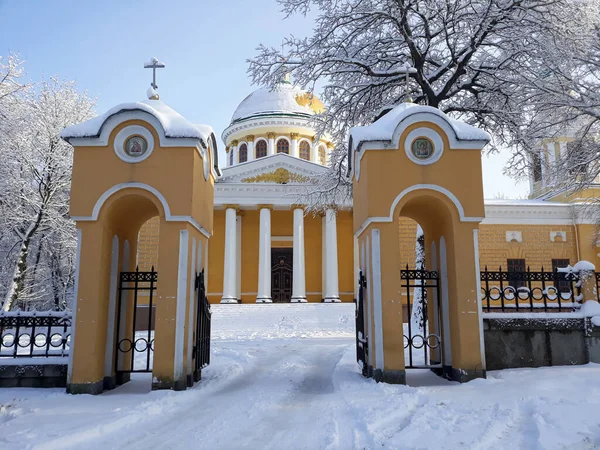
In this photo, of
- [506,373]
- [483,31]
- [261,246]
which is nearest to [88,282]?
[506,373]

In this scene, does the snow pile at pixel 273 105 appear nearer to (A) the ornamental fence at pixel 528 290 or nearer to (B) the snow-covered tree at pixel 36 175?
(B) the snow-covered tree at pixel 36 175

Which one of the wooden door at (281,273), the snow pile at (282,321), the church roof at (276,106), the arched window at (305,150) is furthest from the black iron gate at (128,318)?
the church roof at (276,106)

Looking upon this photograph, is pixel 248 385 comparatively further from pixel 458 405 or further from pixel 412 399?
pixel 458 405

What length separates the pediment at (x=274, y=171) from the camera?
26922 mm

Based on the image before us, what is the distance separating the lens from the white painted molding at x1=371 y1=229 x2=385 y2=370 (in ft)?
24.5

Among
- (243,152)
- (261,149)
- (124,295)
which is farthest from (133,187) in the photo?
(243,152)

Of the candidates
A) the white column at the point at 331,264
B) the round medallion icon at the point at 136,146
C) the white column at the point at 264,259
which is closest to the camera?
the round medallion icon at the point at 136,146

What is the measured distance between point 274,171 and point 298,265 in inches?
208

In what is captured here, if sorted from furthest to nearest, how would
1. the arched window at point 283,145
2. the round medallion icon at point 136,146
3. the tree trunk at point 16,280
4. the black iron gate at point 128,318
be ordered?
1. the arched window at point 283,145
2. the tree trunk at point 16,280
3. the black iron gate at point 128,318
4. the round medallion icon at point 136,146

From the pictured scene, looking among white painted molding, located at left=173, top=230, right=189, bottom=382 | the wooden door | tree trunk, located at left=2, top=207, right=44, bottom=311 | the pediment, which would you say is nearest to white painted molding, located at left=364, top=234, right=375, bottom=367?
white painted molding, located at left=173, top=230, right=189, bottom=382

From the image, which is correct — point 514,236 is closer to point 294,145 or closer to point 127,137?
point 294,145

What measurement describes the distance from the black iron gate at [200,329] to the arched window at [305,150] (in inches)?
962

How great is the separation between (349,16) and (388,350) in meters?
8.17

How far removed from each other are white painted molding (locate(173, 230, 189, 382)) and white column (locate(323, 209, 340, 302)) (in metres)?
18.2
